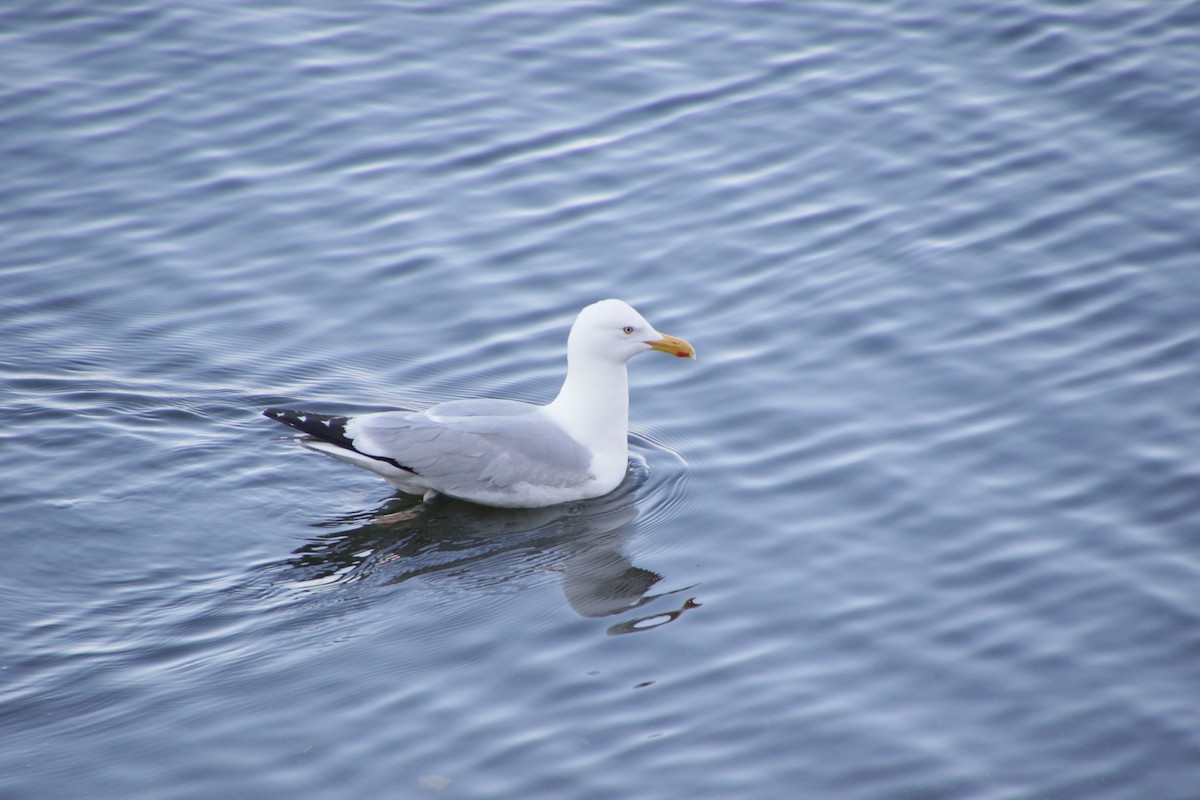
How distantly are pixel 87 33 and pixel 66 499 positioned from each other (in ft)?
25.1

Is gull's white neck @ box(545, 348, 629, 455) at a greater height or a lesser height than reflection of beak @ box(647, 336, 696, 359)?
lesser

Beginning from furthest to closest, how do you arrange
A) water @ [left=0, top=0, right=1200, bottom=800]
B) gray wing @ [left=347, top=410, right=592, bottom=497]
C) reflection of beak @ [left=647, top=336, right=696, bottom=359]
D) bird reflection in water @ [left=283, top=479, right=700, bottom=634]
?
1. reflection of beak @ [left=647, top=336, right=696, bottom=359]
2. gray wing @ [left=347, top=410, right=592, bottom=497]
3. bird reflection in water @ [left=283, top=479, right=700, bottom=634]
4. water @ [left=0, top=0, right=1200, bottom=800]

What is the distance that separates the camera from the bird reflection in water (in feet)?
24.1

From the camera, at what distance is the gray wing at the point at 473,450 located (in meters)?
8.19

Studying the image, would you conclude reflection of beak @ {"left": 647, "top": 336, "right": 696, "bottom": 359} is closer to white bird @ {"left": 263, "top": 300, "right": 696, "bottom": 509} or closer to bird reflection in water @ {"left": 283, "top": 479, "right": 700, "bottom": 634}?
white bird @ {"left": 263, "top": 300, "right": 696, "bottom": 509}

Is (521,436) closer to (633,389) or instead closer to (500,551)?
(500,551)

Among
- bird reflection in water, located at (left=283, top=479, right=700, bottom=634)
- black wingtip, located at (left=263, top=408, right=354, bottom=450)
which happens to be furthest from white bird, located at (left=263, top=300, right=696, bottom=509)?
bird reflection in water, located at (left=283, top=479, right=700, bottom=634)

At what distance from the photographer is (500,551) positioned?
25.7 feet

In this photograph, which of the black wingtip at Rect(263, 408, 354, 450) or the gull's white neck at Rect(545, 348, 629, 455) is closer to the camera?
the black wingtip at Rect(263, 408, 354, 450)

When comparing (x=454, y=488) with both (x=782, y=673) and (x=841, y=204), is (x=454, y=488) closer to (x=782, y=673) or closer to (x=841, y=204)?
(x=782, y=673)

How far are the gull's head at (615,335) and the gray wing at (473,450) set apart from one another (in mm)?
534

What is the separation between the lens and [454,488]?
824 centimetres

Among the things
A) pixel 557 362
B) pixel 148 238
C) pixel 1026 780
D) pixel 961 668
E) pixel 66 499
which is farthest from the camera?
pixel 148 238

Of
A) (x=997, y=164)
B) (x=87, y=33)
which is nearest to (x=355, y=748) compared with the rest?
(x=997, y=164)
